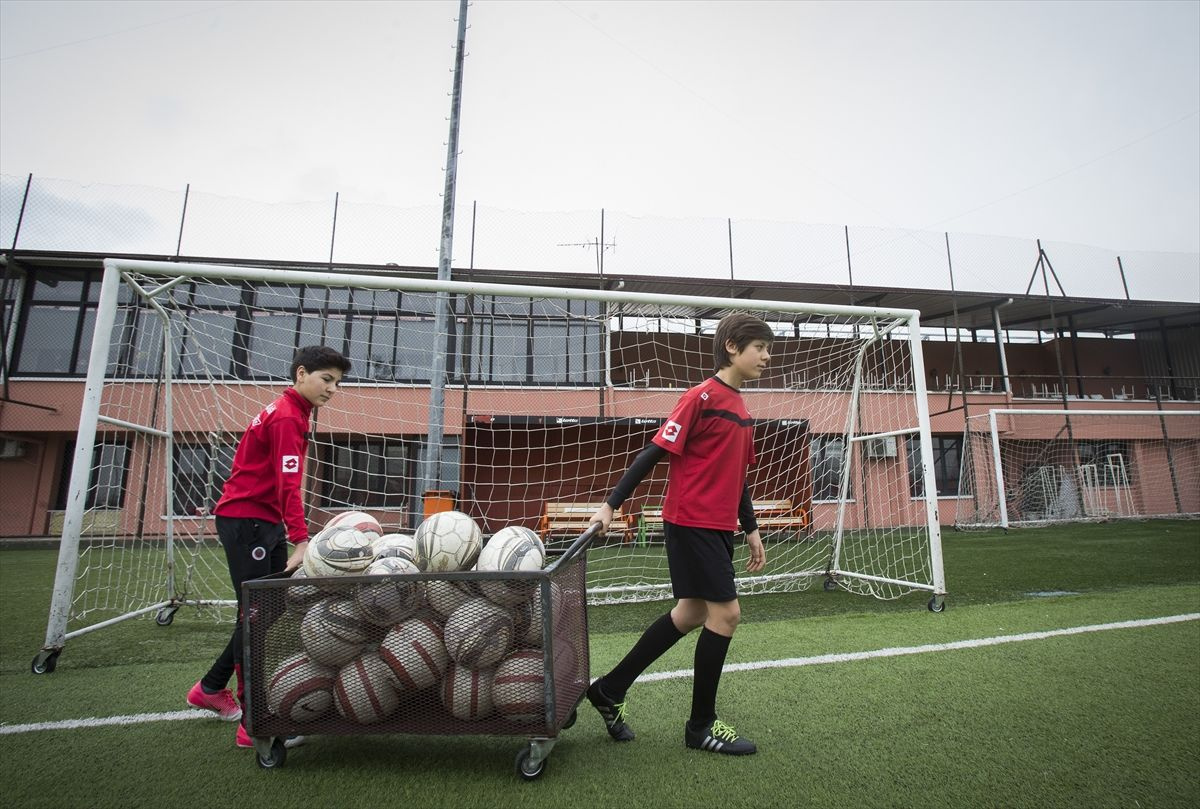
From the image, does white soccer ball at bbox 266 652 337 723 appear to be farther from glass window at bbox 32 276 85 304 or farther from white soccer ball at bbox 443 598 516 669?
glass window at bbox 32 276 85 304

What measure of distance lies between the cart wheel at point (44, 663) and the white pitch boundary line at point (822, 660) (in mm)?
1136

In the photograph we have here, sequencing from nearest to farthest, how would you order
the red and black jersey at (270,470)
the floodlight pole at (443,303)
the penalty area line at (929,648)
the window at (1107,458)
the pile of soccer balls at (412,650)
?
1. the pile of soccer balls at (412,650)
2. the red and black jersey at (270,470)
3. the penalty area line at (929,648)
4. the floodlight pole at (443,303)
5. the window at (1107,458)

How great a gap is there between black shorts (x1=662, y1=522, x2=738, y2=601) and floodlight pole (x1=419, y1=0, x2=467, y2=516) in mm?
3758

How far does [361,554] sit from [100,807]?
1.05 metres

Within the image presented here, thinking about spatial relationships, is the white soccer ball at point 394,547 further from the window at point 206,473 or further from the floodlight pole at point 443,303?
the floodlight pole at point 443,303

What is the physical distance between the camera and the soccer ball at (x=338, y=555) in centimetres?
236

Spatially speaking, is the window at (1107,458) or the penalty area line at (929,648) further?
the window at (1107,458)

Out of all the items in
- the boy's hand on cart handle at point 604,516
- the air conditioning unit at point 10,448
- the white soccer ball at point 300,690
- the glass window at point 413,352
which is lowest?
the white soccer ball at point 300,690

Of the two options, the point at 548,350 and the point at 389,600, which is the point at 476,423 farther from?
the point at 389,600

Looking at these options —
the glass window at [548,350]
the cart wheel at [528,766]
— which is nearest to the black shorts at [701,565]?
the cart wheel at [528,766]

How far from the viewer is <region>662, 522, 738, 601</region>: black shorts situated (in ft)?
7.55

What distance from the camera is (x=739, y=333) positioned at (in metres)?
2.56

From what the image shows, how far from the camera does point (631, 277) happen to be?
1641cm

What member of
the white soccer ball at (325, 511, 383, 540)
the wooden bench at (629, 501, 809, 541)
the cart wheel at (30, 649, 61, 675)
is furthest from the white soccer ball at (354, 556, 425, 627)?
the wooden bench at (629, 501, 809, 541)
